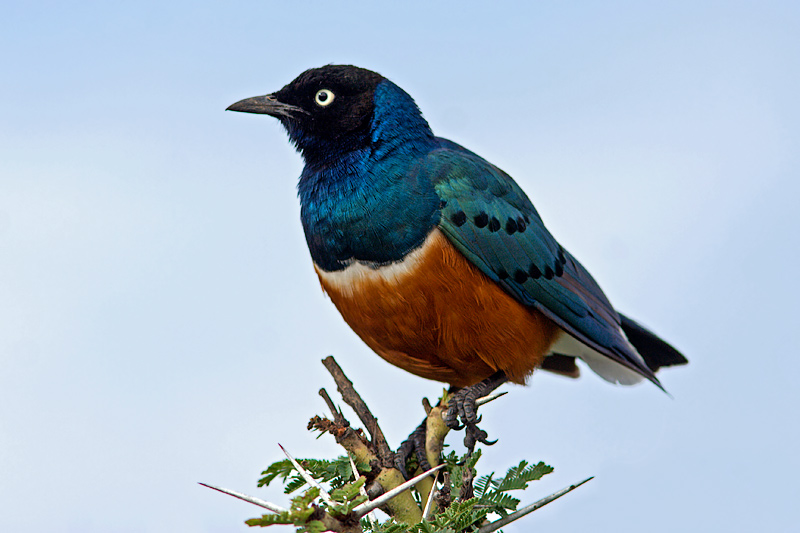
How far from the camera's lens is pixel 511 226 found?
5238 millimetres

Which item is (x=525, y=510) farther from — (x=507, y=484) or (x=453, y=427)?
(x=453, y=427)

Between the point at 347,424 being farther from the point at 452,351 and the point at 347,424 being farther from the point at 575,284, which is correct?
the point at 575,284

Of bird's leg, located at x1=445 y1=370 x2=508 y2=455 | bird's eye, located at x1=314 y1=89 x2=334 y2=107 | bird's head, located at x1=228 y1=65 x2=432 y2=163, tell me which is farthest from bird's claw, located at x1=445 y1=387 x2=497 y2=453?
bird's eye, located at x1=314 y1=89 x2=334 y2=107

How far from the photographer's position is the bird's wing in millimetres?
4984

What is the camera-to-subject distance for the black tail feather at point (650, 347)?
600 cm

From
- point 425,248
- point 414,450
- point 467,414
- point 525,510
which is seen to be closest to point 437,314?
point 425,248

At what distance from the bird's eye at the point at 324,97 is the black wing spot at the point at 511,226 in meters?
1.41

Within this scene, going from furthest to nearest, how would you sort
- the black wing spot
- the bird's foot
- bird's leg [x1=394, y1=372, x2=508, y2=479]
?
1. the black wing spot
2. the bird's foot
3. bird's leg [x1=394, y1=372, x2=508, y2=479]

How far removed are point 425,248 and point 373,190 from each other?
49 cm

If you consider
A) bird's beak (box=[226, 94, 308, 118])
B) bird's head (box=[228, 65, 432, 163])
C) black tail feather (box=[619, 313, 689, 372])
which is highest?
bird's beak (box=[226, 94, 308, 118])

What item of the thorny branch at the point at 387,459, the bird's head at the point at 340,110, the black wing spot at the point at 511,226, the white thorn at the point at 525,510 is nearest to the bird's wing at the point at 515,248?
the black wing spot at the point at 511,226

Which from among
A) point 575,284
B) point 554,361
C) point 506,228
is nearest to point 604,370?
point 554,361

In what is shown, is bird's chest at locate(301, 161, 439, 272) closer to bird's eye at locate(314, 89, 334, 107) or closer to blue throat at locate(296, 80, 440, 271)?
blue throat at locate(296, 80, 440, 271)

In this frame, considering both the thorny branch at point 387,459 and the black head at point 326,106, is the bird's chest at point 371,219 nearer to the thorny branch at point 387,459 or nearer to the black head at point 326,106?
the black head at point 326,106
